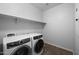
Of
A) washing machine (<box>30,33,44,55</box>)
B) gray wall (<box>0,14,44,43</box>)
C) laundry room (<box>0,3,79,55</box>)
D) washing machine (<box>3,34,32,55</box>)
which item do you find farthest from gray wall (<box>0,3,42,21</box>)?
washing machine (<box>3,34,32,55</box>)

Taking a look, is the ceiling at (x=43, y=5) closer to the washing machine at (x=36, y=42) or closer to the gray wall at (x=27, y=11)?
the gray wall at (x=27, y=11)

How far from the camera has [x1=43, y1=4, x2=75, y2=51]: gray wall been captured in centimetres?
81

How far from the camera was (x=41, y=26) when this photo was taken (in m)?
0.74

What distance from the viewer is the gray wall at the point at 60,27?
807mm

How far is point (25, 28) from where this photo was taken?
0.67 meters

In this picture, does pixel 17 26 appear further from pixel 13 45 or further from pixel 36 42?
pixel 36 42

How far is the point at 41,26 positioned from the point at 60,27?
45 centimetres

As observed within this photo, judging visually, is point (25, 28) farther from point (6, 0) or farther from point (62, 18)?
point (62, 18)

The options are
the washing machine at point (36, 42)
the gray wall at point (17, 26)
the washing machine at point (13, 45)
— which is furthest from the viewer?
the washing machine at point (36, 42)

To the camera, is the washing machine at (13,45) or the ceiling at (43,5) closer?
the washing machine at (13,45)

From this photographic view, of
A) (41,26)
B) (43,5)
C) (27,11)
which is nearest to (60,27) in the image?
(41,26)

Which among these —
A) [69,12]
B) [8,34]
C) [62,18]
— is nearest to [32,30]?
[8,34]

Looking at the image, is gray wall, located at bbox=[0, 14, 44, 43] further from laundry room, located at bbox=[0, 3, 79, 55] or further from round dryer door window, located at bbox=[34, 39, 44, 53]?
round dryer door window, located at bbox=[34, 39, 44, 53]

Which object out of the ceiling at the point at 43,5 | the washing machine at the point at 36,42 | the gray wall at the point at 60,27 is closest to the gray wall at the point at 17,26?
the washing machine at the point at 36,42
